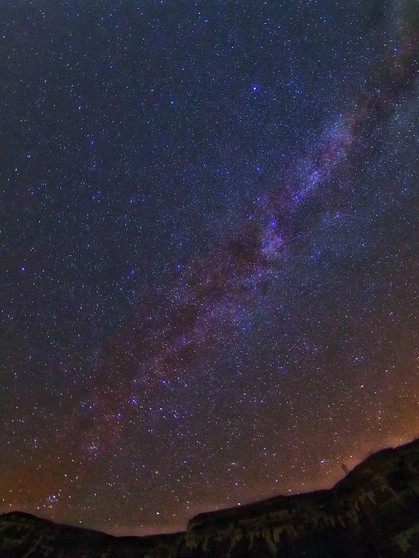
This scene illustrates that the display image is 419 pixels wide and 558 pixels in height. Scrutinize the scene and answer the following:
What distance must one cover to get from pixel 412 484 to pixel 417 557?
1.03m

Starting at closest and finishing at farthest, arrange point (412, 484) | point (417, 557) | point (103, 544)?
1. point (417, 557)
2. point (412, 484)
3. point (103, 544)

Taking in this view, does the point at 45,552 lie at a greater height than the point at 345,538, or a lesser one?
greater

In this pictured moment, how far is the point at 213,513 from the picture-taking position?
360 inches

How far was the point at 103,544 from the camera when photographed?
9.27m

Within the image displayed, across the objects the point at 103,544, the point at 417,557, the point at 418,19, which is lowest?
the point at 417,557

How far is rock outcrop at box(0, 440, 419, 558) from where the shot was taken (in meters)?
8.52

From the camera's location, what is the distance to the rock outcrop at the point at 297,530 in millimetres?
8516

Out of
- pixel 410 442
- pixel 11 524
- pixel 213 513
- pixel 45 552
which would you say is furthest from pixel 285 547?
pixel 11 524

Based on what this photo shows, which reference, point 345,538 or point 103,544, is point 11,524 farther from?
point 345,538

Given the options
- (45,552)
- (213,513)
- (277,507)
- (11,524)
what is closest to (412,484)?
(277,507)

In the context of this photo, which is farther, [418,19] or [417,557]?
[418,19]

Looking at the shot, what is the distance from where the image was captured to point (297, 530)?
8.77 metres

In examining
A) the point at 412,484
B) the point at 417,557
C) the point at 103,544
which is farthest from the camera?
the point at 103,544

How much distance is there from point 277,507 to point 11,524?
448cm
